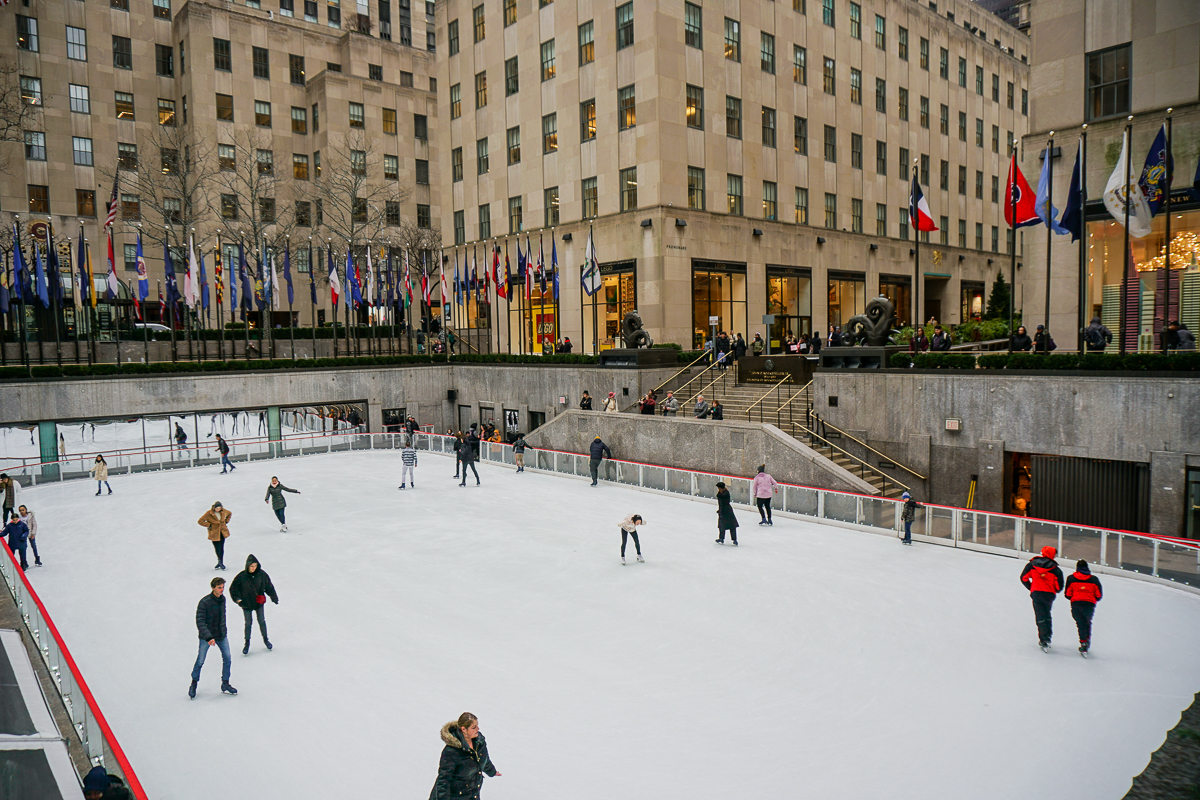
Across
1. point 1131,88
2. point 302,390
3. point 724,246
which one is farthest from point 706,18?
point 302,390

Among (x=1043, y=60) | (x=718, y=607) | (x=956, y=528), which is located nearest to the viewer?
(x=718, y=607)

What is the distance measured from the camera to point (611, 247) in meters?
34.9

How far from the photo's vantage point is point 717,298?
115ft

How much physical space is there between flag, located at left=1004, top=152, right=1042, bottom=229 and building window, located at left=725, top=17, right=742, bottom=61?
20467 millimetres

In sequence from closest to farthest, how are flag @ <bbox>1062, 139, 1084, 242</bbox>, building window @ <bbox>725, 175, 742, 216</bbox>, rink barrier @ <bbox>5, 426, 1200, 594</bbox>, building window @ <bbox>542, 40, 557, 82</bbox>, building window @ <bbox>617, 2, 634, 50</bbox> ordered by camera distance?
rink barrier @ <bbox>5, 426, 1200, 594</bbox>
flag @ <bbox>1062, 139, 1084, 242</bbox>
building window @ <bbox>617, 2, 634, 50</bbox>
building window @ <bbox>725, 175, 742, 216</bbox>
building window @ <bbox>542, 40, 557, 82</bbox>

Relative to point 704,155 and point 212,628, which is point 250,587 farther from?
point 704,155

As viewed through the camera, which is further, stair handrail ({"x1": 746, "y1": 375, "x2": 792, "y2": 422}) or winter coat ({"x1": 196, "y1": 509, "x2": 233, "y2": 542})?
stair handrail ({"x1": 746, "y1": 375, "x2": 792, "y2": 422})

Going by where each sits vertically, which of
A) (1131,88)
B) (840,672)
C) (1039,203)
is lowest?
(840,672)

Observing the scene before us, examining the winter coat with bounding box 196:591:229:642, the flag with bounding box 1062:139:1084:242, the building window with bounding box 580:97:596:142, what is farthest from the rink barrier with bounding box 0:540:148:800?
the building window with bounding box 580:97:596:142

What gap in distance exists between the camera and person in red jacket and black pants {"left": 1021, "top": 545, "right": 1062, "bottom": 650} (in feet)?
31.2

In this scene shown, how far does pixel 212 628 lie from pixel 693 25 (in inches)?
1326

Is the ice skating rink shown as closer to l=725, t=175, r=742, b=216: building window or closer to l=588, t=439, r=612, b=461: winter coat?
l=588, t=439, r=612, b=461: winter coat

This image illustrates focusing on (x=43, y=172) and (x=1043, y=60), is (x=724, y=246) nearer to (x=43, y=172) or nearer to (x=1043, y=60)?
(x=1043, y=60)

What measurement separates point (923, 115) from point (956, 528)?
40.8m
